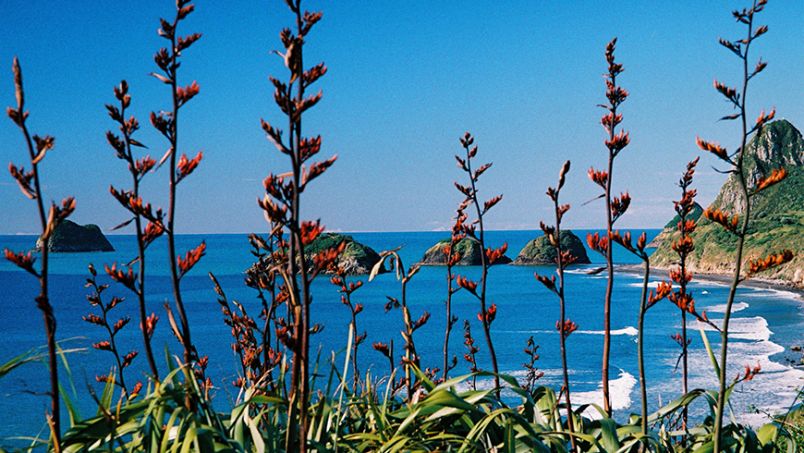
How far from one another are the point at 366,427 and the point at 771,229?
7811cm

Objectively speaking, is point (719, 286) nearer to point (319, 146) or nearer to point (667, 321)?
point (667, 321)

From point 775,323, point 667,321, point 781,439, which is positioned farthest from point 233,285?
point 781,439

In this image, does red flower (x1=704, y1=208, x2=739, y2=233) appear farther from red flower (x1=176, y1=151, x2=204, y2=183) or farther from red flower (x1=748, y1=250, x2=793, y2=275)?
red flower (x1=176, y1=151, x2=204, y2=183)

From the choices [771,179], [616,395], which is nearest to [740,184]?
[771,179]

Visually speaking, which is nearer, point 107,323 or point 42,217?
point 42,217

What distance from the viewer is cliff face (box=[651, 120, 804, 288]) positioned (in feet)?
206

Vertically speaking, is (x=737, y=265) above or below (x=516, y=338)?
above

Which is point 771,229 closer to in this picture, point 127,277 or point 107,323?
point 107,323

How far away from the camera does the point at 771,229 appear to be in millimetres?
70688

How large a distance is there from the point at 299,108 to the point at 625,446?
1.76 meters

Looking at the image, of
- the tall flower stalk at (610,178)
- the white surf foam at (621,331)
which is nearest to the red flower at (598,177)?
the tall flower stalk at (610,178)

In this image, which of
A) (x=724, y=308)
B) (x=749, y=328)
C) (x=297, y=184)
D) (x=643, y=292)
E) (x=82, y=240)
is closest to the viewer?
(x=297, y=184)

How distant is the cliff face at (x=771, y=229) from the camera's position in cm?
6294

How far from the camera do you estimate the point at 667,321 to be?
147ft
